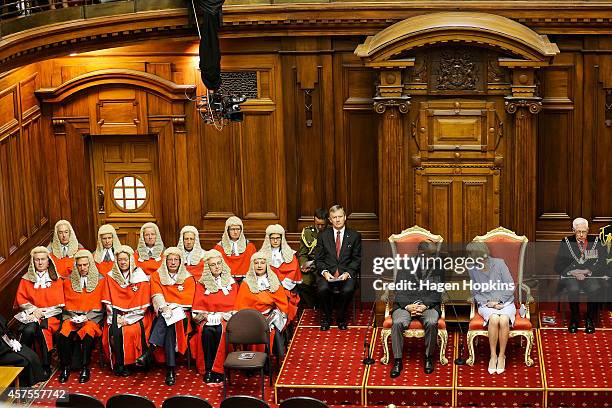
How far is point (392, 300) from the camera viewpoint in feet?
48.9

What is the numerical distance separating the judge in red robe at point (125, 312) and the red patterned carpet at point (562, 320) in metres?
4.68

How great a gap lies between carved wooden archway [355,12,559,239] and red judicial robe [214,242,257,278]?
1.68 metres

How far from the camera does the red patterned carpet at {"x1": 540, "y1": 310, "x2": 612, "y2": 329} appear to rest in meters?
15.2

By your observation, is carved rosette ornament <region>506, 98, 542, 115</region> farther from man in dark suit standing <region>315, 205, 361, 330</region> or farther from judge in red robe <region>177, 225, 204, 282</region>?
judge in red robe <region>177, 225, 204, 282</region>

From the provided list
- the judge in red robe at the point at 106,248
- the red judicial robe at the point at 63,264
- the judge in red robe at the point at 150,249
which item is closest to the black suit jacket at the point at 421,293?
the judge in red robe at the point at 150,249

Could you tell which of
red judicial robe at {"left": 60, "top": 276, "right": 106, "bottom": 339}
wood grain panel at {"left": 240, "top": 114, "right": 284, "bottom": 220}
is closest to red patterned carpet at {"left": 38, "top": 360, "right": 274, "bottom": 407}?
red judicial robe at {"left": 60, "top": 276, "right": 106, "bottom": 339}

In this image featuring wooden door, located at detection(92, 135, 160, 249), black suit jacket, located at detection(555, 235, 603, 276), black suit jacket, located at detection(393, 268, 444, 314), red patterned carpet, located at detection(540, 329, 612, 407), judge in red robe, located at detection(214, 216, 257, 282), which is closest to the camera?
red patterned carpet, located at detection(540, 329, 612, 407)

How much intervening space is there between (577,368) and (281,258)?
369 cm

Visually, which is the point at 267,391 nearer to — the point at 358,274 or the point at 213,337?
the point at 213,337

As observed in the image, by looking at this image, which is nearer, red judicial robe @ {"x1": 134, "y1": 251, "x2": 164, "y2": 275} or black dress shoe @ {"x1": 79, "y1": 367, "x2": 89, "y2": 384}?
black dress shoe @ {"x1": 79, "y1": 367, "x2": 89, "y2": 384}

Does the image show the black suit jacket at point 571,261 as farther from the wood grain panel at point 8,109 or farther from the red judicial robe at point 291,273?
the wood grain panel at point 8,109

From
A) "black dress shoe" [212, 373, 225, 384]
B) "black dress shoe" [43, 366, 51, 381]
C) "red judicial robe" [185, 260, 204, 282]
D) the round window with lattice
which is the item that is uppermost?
the round window with lattice

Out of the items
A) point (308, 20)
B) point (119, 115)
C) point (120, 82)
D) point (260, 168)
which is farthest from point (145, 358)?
point (308, 20)

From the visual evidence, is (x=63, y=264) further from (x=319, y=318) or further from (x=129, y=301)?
(x=319, y=318)
